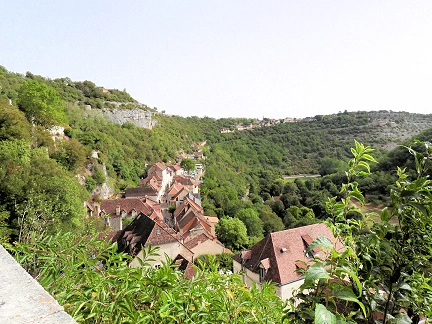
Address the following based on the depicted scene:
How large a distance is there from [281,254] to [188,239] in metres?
12.5

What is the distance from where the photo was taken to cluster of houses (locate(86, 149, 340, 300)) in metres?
16.4

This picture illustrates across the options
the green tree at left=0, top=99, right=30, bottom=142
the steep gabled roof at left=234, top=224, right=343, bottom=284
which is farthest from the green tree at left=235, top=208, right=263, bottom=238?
the green tree at left=0, top=99, right=30, bottom=142

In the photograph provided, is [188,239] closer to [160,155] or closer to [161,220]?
[161,220]

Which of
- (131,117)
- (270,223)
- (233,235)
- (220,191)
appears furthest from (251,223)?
(131,117)

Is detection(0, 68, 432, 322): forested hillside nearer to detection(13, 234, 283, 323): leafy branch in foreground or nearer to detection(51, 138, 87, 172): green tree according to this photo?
detection(13, 234, 283, 323): leafy branch in foreground

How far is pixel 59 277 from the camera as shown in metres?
1.81

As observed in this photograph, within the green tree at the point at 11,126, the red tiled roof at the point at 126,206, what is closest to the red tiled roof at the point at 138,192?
the red tiled roof at the point at 126,206

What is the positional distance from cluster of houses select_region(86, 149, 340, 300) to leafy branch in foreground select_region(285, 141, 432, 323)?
2.45m

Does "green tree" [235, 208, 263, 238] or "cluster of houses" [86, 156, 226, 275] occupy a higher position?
"cluster of houses" [86, 156, 226, 275]

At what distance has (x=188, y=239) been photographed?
27.6 metres

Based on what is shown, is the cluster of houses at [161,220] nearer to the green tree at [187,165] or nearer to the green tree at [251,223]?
the green tree at [251,223]

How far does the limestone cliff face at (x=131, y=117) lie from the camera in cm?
6525

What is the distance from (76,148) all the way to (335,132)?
95.9m

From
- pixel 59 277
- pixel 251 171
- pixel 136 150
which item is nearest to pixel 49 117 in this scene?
pixel 136 150
